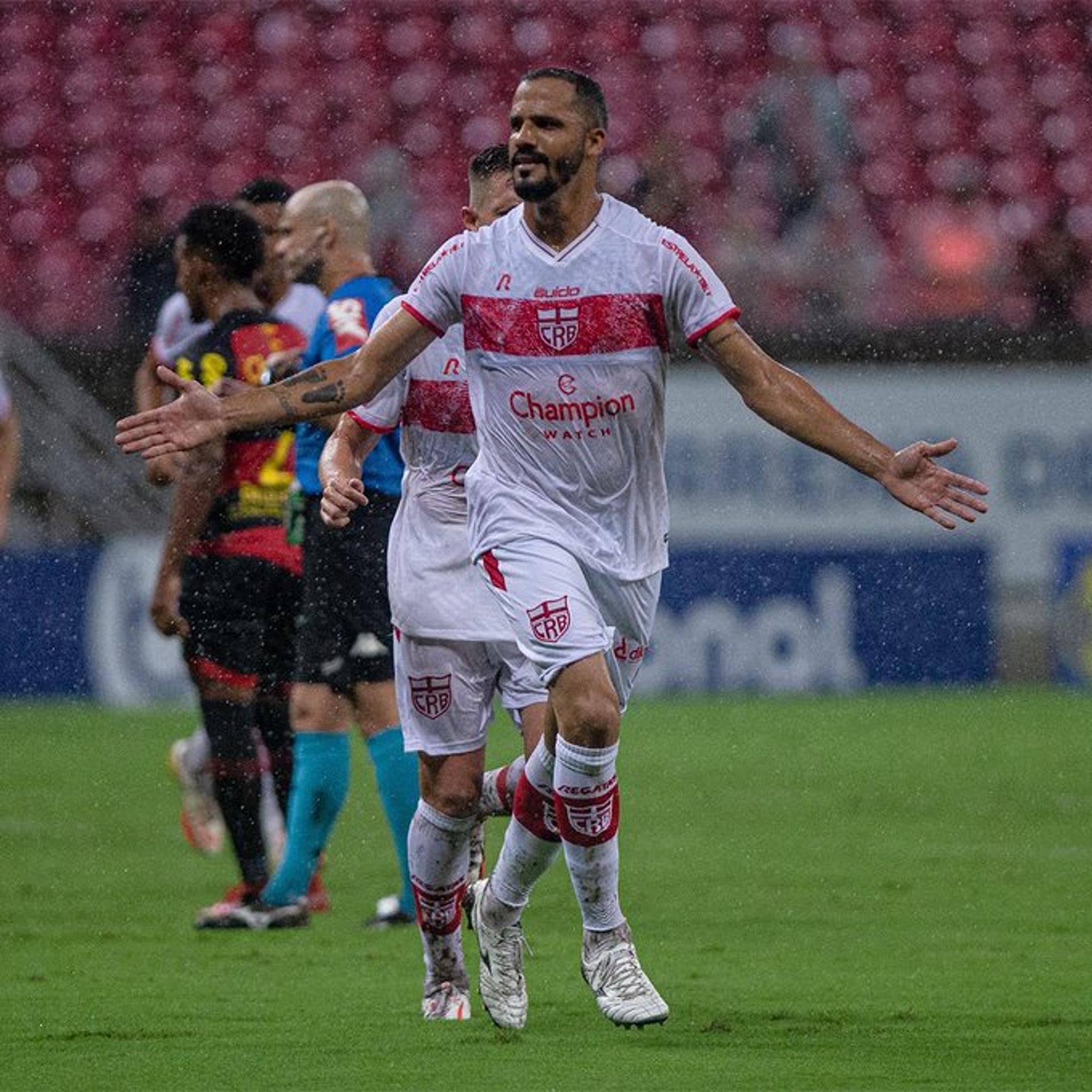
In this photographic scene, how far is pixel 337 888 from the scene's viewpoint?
8656 millimetres

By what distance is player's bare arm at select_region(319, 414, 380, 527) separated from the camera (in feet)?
18.5

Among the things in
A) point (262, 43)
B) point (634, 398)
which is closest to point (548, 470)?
point (634, 398)

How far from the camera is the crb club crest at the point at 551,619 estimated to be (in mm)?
5352

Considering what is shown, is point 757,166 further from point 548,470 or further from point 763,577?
point 548,470

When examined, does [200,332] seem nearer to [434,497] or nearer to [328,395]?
[434,497]

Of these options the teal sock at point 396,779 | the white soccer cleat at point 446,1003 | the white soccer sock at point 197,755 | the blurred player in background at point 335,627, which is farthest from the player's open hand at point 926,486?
the white soccer sock at point 197,755

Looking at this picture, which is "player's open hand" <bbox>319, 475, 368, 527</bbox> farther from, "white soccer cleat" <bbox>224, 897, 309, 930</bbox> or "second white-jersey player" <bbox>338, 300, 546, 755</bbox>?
"white soccer cleat" <bbox>224, 897, 309, 930</bbox>

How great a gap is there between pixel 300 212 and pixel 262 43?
12346 millimetres

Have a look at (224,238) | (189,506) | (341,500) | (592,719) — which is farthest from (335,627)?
(592,719)

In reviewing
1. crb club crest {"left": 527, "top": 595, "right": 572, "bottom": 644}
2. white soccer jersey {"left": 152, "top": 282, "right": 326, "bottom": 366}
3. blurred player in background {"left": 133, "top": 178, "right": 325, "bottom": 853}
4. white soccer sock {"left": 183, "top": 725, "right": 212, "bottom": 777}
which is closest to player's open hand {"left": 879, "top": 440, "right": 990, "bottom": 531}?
crb club crest {"left": 527, "top": 595, "right": 572, "bottom": 644}

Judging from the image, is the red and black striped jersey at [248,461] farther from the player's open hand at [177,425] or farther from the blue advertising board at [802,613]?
the blue advertising board at [802,613]

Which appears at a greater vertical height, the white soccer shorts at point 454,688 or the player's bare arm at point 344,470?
the player's bare arm at point 344,470

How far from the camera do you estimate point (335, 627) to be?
7645 mm

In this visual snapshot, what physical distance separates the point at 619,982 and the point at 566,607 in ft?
2.77
